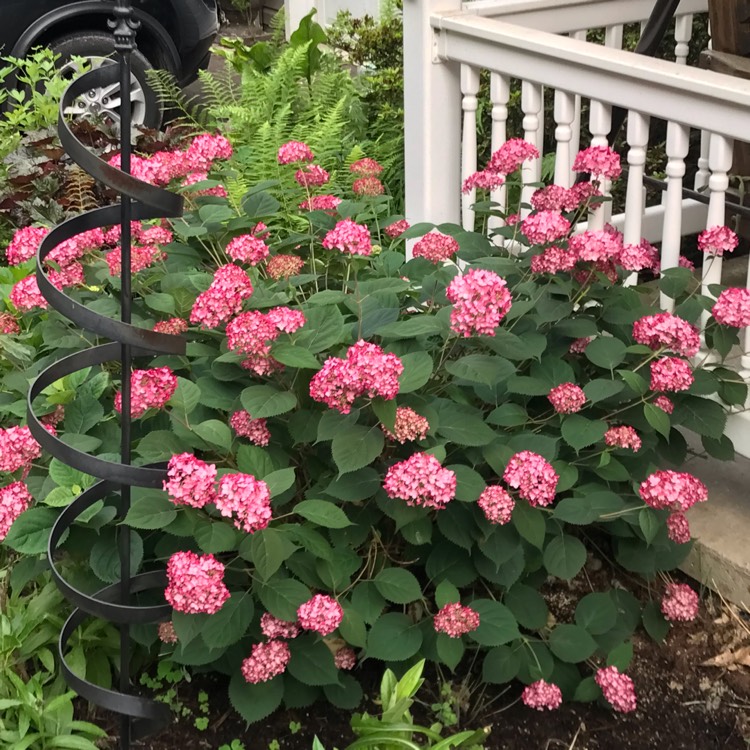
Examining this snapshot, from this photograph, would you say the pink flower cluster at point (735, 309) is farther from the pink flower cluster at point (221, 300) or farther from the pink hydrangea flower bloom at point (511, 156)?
the pink flower cluster at point (221, 300)

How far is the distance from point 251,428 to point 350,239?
0.54 m

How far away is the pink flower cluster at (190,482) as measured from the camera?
1797mm

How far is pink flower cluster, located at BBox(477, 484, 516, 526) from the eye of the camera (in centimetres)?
201

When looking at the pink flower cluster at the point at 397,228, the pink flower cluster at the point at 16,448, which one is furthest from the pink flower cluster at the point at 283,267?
the pink flower cluster at the point at 16,448

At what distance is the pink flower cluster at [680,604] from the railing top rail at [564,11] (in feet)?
6.46

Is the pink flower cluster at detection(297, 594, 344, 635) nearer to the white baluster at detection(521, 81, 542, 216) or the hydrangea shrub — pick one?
the hydrangea shrub

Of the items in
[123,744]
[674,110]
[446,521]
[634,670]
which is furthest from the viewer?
[674,110]

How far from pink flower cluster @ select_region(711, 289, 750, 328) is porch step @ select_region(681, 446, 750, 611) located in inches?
25.3

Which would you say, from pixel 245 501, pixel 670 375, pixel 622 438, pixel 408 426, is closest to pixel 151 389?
pixel 245 501

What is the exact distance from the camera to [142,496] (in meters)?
2.06

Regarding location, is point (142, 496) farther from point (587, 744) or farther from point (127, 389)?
point (587, 744)

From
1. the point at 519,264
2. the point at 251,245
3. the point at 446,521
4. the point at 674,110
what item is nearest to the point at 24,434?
the point at 251,245

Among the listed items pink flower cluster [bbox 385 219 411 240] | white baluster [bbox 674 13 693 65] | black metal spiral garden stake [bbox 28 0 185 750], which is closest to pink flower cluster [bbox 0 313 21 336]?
Answer: black metal spiral garden stake [bbox 28 0 185 750]

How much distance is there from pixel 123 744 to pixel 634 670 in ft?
3.91
